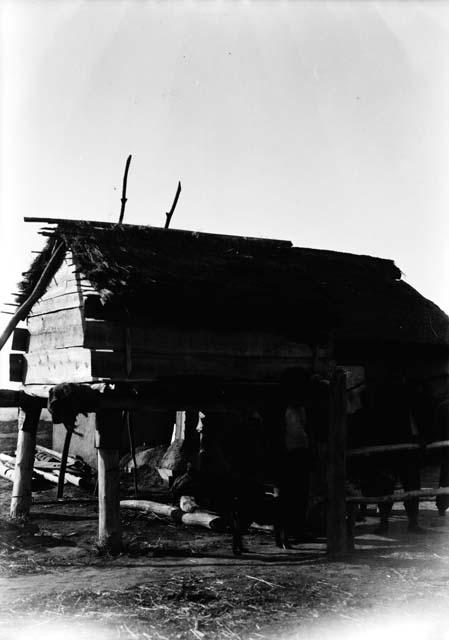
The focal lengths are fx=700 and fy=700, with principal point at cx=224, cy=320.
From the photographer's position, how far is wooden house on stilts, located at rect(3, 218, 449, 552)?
9.17 meters

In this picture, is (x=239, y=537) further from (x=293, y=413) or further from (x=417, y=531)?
(x=417, y=531)

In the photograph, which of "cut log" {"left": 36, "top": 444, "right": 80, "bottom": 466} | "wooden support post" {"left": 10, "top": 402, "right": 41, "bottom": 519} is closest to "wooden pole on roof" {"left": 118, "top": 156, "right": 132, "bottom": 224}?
"wooden support post" {"left": 10, "top": 402, "right": 41, "bottom": 519}

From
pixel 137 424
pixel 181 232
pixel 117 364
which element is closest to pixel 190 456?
pixel 137 424

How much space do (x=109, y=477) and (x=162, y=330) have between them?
211 cm

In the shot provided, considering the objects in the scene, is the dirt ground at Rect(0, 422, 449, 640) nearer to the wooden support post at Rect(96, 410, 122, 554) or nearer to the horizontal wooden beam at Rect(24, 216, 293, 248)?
the wooden support post at Rect(96, 410, 122, 554)

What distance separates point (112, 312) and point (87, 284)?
0.60 meters

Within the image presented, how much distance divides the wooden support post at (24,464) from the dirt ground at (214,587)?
77cm

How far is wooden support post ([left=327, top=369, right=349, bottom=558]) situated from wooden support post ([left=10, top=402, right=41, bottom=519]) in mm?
5502

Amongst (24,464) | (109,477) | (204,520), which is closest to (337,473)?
(204,520)

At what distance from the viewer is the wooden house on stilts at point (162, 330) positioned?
30.1 ft

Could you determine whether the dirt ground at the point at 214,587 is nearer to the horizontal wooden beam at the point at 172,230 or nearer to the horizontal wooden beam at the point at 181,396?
the horizontal wooden beam at the point at 181,396

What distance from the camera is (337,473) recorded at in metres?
8.98

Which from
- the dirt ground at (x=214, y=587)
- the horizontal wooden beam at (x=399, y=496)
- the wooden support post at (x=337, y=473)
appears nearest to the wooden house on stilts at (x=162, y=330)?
the wooden support post at (x=337, y=473)

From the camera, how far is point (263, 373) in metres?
10.4
